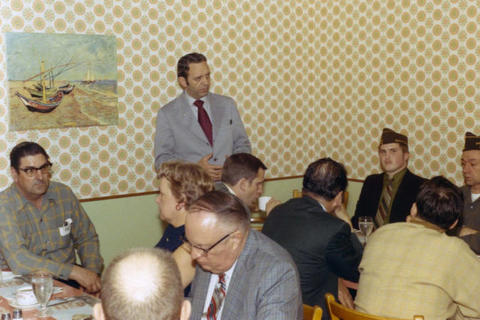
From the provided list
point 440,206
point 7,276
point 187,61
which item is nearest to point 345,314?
point 440,206

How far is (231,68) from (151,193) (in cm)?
137

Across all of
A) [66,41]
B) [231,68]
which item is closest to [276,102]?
[231,68]

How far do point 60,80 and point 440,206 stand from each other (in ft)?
10.2

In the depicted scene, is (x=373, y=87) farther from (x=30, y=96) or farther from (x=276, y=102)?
(x=30, y=96)

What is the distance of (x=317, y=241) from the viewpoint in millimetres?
2830

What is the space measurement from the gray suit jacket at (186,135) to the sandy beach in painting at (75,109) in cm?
47

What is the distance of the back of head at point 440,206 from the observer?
268cm

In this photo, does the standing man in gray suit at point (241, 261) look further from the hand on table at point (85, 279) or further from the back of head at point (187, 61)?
the back of head at point (187, 61)

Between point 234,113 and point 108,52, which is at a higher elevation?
point 108,52

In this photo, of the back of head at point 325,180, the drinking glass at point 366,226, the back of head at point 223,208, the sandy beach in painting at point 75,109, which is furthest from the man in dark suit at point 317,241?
the sandy beach in painting at point 75,109

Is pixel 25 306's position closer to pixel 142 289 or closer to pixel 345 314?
pixel 345 314

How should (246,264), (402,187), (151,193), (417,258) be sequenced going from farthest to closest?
(151,193) → (402,187) → (417,258) → (246,264)

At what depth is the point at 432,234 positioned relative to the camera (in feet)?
8.23

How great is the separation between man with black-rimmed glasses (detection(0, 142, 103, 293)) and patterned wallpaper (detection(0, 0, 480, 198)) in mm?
906
